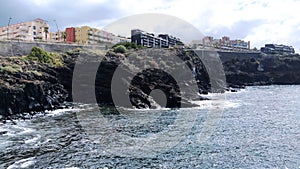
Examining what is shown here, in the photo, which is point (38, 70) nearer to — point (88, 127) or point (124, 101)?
point (124, 101)

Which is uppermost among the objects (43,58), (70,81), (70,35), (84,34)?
(84,34)

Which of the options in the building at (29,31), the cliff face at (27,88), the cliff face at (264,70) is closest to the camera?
the cliff face at (27,88)

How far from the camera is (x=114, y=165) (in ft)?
67.1

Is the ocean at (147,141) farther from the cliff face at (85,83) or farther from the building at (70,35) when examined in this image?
the building at (70,35)

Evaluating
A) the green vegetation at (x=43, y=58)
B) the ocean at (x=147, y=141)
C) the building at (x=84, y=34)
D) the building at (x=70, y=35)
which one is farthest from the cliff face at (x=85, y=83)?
the building at (x=70, y=35)

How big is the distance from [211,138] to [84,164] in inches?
540

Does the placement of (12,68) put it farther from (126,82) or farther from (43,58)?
(126,82)

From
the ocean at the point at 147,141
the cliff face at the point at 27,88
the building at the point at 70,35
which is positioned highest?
the building at the point at 70,35

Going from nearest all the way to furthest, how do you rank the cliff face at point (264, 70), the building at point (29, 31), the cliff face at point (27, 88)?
1. the cliff face at point (27, 88)
2. the building at point (29, 31)
3. the cliff face at point (264, 70)

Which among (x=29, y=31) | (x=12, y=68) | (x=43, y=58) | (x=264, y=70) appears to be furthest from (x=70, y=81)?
(x=264, y=70)

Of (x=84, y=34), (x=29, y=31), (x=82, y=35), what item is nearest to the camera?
(x=29, y=31)

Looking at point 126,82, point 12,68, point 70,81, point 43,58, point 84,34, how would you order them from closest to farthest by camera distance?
point 12,68
point 70,81
point 126,82
point 43,58
point 84,34

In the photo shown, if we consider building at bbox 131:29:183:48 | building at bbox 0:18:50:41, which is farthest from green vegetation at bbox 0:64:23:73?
building at bbox 131:29:183:48

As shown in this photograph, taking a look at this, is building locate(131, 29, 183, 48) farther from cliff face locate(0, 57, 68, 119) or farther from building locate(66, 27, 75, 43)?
cliff face locate(0, 57, 68, 119)
